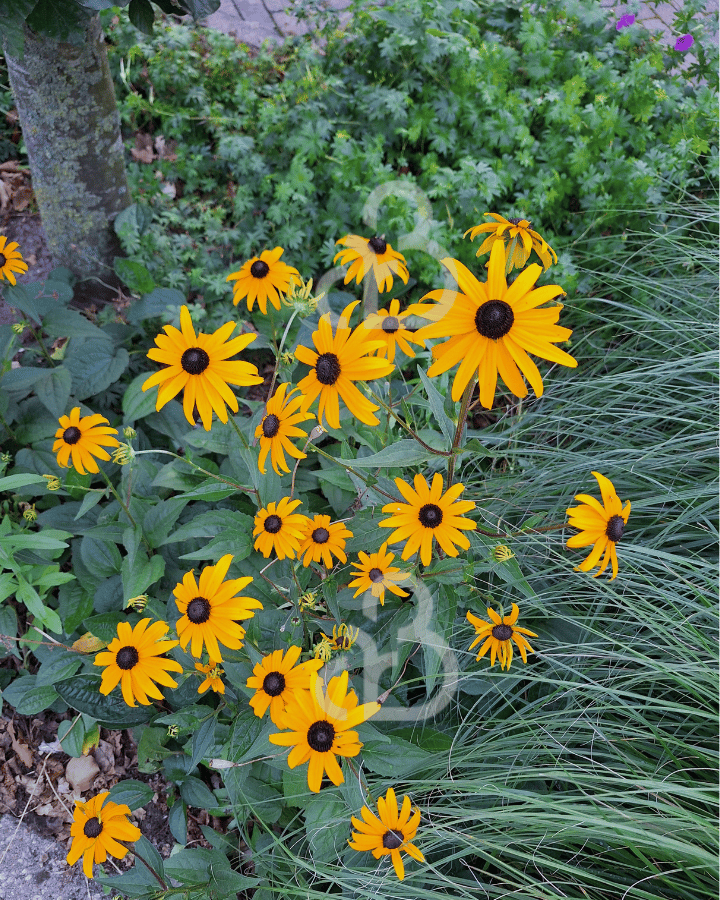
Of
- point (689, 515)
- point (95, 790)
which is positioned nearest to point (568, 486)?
point (689, 515)

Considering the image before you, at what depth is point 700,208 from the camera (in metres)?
2.74

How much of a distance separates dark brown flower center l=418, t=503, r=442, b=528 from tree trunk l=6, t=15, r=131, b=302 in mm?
1905

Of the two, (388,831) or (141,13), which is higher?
(141,13)

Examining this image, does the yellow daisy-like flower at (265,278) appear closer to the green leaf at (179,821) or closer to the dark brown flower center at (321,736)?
the dark brown flower center at (321,736)

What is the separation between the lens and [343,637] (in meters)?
1.58

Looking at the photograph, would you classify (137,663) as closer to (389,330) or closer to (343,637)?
(343,637)

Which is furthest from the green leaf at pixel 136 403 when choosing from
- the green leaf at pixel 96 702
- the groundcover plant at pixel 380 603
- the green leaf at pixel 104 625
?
the green leaf at pixel 96 702

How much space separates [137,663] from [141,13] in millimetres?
1742

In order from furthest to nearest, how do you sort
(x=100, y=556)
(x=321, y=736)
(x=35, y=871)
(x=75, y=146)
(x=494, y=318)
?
(x=75, y=146) < (x=100, y=556) < (x=35, y=871) < (x=321, y=736) < (x=494, y=318)

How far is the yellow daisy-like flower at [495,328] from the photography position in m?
1.06

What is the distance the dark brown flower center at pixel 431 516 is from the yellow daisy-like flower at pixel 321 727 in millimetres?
344

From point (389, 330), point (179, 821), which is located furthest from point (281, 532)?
point (179, 821)

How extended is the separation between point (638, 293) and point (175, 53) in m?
2.61

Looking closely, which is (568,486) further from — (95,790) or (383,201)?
(95,790)
